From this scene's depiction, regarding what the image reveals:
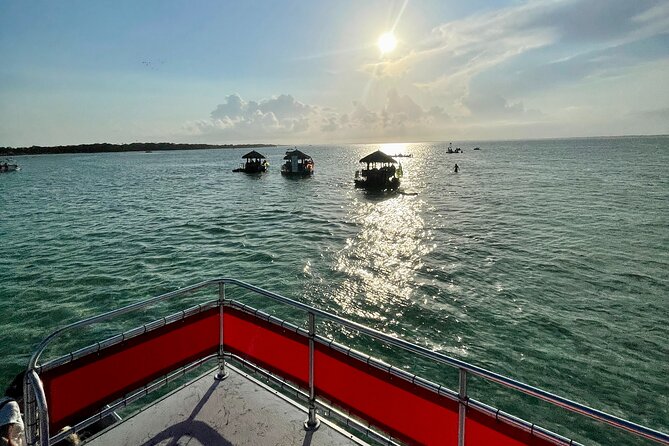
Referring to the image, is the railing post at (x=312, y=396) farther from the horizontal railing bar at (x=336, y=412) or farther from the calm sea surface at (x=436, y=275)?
Answer: the calm sea surface at (x=436, y=275)

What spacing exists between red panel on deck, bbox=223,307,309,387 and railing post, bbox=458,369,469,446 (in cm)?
147

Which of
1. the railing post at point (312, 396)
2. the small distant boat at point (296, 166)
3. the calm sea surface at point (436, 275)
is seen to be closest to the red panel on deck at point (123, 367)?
the railing post at point (312, 396)

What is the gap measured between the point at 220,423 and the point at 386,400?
1.61m

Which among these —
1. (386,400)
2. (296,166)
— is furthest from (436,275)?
(296,166)

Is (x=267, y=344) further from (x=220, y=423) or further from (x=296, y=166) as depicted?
(x=296, y=166)

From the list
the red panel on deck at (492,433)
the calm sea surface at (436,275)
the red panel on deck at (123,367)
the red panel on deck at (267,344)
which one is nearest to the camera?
the red panel on deck at (492,433)

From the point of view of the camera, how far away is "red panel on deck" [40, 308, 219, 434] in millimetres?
3076

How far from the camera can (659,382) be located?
7883mm

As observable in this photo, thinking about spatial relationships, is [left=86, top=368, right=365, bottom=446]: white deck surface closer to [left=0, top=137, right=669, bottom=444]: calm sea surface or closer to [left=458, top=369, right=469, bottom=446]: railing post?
[left=458, top=369, right=469, bottom=446]: railing post

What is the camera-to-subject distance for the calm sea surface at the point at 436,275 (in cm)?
846

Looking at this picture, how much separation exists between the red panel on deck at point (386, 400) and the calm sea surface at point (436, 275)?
5326 mm

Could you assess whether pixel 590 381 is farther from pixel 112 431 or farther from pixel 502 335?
pixel 112 431

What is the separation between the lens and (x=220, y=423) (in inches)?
140

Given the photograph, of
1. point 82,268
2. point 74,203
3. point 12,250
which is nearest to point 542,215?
point 82,268
